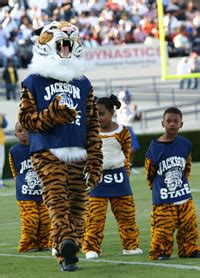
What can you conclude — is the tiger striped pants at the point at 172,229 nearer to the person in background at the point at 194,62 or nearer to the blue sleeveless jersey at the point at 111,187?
the blue sleeveless jersey at the point at 111,187

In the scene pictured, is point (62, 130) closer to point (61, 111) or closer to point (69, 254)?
point (61, 111)

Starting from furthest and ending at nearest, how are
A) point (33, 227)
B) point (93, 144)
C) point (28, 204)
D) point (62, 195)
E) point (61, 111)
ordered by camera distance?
1. point (28, 204)
2. point (33, 227)
3. point (93, 144)
4. point (62, 195)
5. point (61, 111)

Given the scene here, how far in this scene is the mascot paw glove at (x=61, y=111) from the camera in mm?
8188

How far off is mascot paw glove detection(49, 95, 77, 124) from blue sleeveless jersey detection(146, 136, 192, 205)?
133 centimetres

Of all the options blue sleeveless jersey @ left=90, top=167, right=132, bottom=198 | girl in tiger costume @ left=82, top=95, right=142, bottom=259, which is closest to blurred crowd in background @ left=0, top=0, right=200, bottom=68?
girl in tiger costume @ left=82, top=95, right=142, bottom=259

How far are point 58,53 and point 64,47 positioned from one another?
0.07m

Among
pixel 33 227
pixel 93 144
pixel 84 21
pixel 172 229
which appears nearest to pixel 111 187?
pixel 172 229

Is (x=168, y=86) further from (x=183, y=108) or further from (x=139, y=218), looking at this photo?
(x=139, y=218)

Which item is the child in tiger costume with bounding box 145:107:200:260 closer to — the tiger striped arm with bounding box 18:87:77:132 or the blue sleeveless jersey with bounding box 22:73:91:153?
the blue sleeveless jersey with bounding box 22:73:91:153

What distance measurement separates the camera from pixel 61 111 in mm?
8188

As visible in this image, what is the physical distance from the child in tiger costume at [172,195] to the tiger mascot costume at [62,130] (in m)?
0.85

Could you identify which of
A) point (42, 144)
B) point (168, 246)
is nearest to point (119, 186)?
point (168, 246)

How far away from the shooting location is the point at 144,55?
33.8m

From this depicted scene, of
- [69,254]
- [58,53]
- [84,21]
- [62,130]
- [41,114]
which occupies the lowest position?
[69,254]
